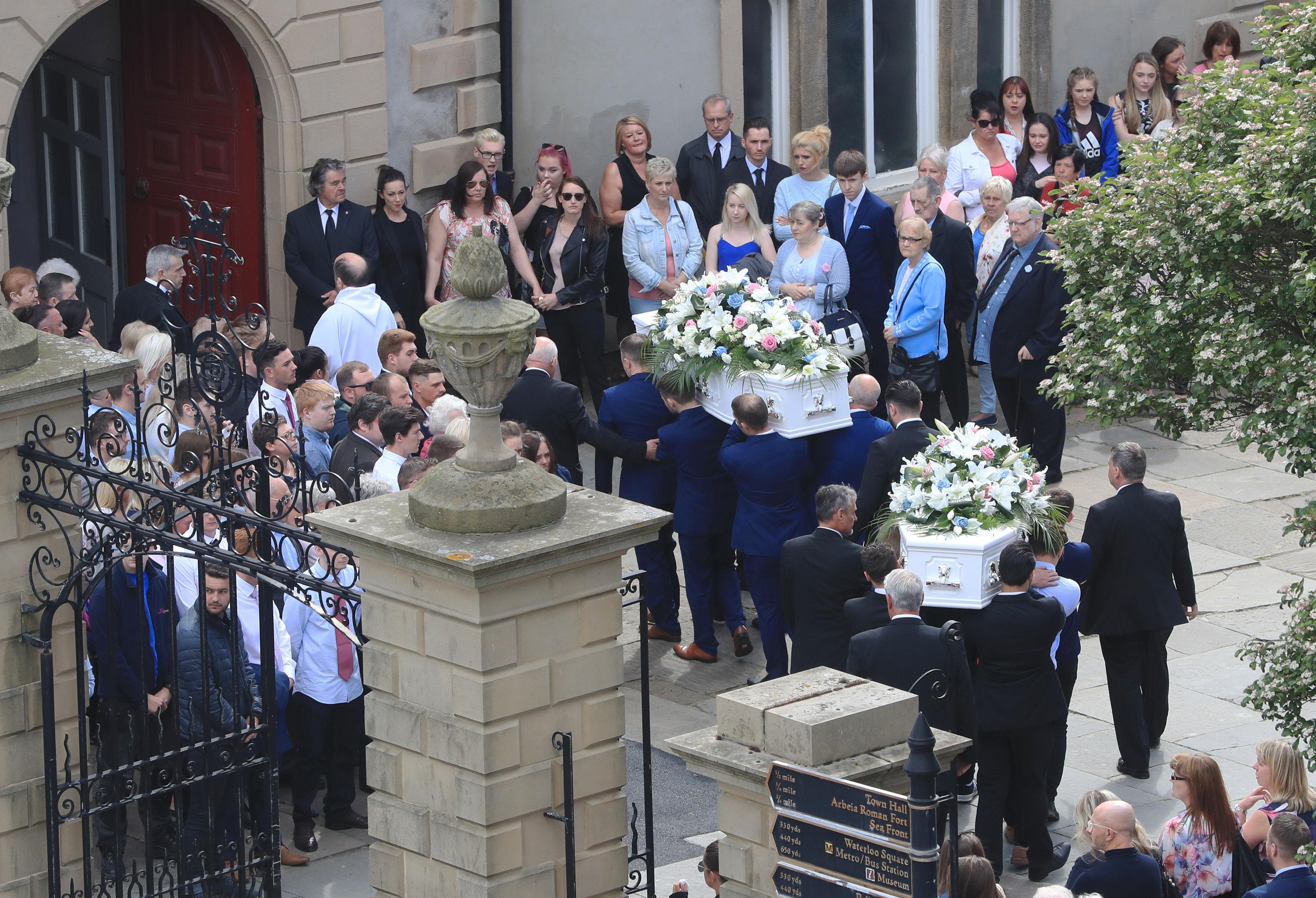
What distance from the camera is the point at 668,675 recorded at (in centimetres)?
1155

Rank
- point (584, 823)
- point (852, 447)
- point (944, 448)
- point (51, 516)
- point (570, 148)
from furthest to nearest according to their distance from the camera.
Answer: point (570, 148)
point (852, 447)
point (944, 448)
point (51, 516)
point (584, 823)

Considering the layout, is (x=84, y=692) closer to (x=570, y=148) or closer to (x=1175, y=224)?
(x=1175, y=224)

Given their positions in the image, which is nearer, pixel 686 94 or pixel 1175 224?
pixel 1175 224

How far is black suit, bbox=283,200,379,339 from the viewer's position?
46.1ft

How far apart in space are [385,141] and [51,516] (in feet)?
24.9

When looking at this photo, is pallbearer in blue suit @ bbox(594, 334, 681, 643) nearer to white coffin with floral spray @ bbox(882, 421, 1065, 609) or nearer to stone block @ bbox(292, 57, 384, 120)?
white coffin with floral spray @ bbox(882, 421, 1065, 609)

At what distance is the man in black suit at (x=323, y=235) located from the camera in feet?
46.0

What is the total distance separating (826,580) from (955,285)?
5589 mm

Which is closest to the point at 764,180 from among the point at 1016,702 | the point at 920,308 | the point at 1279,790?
the point at 920,308

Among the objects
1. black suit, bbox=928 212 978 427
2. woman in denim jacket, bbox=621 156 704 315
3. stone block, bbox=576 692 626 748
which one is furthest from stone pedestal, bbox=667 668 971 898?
woman in denim jacket, bbox=621 156 704 315

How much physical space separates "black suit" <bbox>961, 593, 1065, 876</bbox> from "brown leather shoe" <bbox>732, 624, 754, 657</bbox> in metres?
2.53

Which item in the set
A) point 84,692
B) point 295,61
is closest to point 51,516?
point 84,692

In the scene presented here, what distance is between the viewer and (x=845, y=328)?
1358 cm

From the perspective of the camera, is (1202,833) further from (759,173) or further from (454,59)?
(454,59)
